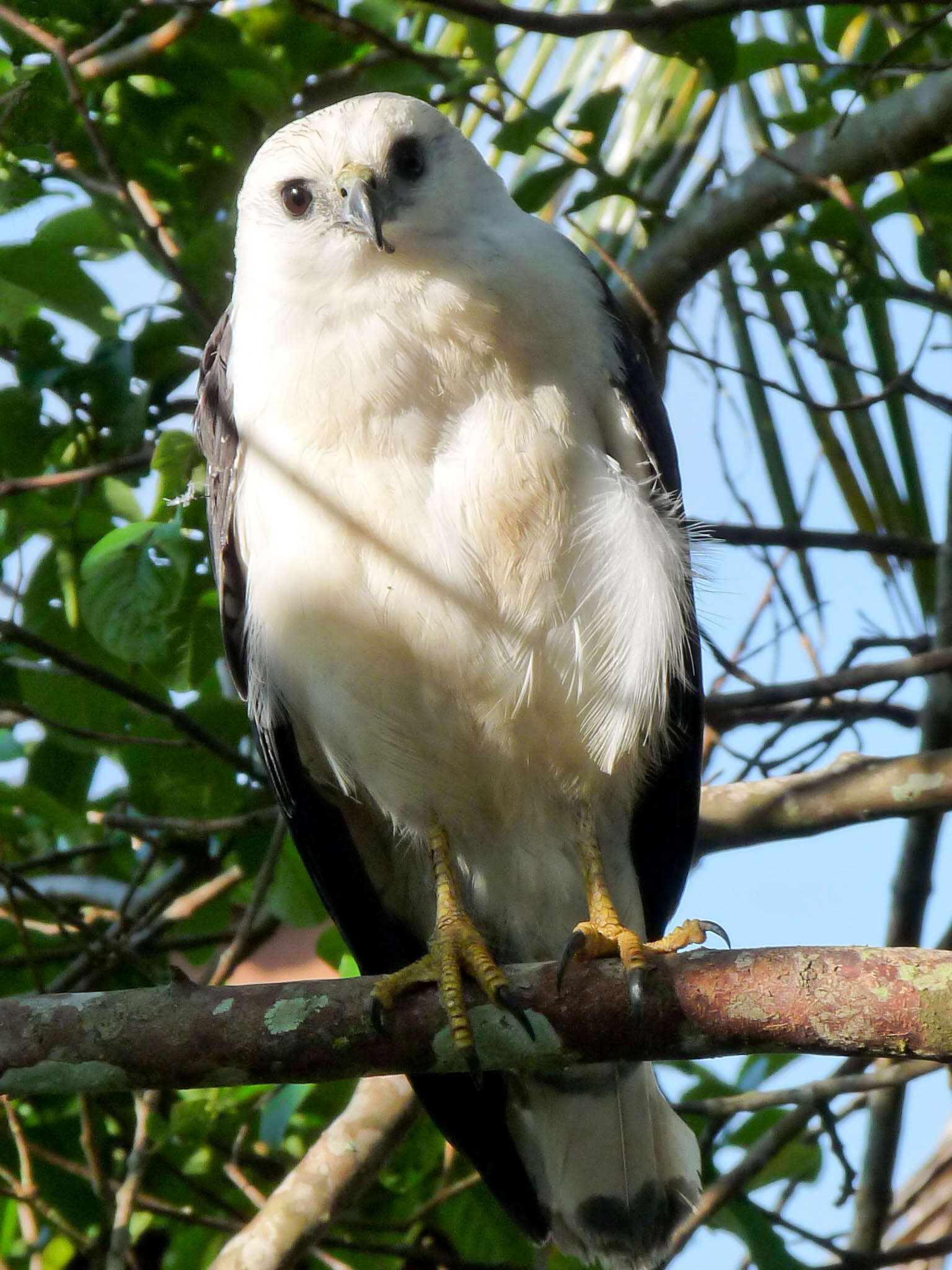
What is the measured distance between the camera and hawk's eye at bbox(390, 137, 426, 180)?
3.40m

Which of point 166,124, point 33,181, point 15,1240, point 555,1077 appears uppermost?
point 166,124

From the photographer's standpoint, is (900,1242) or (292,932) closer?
(900,1242)

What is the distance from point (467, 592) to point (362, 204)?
2.99 ft

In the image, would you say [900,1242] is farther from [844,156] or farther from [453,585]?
[844,156]

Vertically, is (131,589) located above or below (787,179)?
below

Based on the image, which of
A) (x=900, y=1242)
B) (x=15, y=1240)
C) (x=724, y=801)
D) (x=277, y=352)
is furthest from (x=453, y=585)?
(x=15, y=1240)

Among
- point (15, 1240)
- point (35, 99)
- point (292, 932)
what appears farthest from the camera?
point (292, 932)

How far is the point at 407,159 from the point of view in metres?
3.44

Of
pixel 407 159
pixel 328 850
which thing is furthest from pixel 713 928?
pixel 407 159

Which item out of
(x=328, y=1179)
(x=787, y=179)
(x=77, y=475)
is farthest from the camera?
(x=787, y=179)

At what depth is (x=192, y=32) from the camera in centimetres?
373

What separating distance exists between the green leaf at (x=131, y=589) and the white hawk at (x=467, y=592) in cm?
19

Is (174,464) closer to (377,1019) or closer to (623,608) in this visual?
(623,608)

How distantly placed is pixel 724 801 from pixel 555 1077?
80 centimetres
